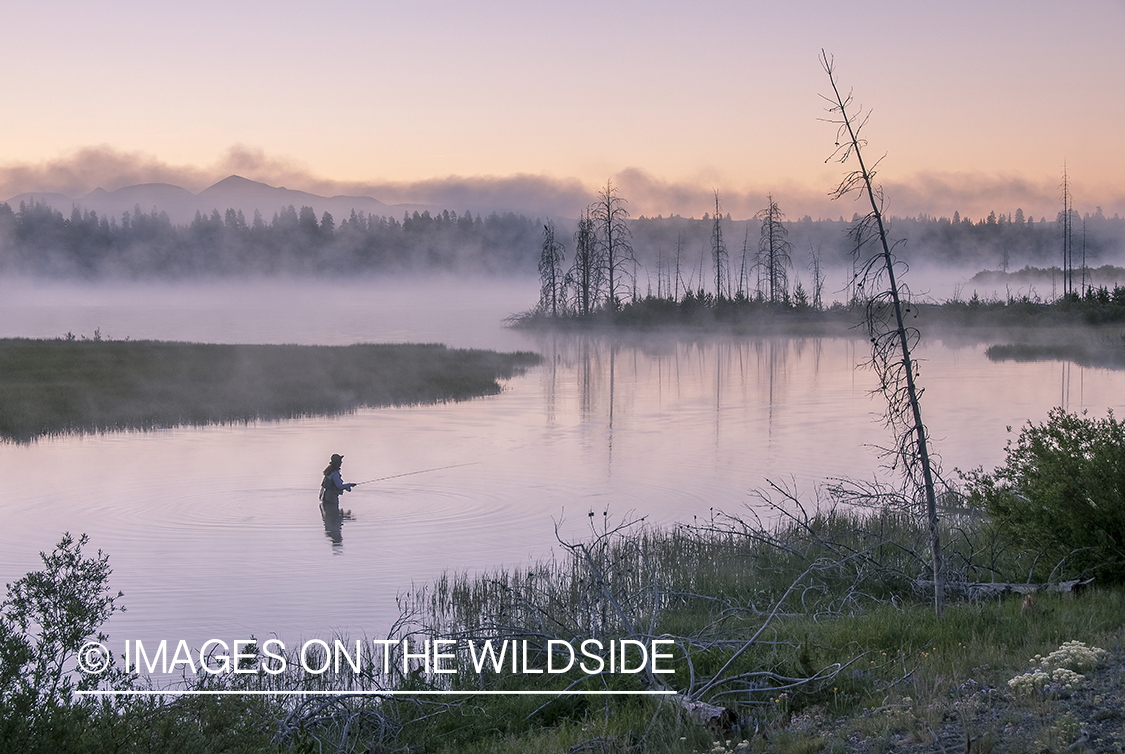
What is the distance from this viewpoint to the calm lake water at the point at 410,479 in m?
14.7

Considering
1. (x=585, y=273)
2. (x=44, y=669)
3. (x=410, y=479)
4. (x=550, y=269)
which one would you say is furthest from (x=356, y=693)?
(x=550, y=269)

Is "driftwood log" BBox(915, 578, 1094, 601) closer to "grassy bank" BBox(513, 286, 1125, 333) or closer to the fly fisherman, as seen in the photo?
the fly fisherman

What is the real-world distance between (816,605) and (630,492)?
1088 cm

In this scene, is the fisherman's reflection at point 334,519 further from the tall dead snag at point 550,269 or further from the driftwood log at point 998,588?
the tall dead snag at point 550,269

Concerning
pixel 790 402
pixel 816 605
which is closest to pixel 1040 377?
pixel 790 402

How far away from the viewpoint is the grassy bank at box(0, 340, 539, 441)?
108 feet

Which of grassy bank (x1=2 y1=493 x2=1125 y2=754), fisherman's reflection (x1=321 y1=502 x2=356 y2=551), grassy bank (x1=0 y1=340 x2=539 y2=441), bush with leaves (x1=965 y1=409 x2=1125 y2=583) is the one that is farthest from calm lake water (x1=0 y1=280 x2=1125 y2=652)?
bush with leaves (x1=965 y1=409 x2=1125 y2=583)

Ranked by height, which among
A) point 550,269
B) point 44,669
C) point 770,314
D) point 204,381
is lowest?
point 204,381

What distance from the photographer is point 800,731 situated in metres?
6.34

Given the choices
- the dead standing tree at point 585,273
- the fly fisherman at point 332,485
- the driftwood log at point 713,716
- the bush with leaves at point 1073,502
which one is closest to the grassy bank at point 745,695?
the driftwood log at point 713,716

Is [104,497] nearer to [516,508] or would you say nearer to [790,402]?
[516,508]

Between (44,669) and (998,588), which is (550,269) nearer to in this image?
(998,588)

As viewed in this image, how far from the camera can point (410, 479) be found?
2333 centimetres

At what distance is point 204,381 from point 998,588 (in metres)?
37.8
